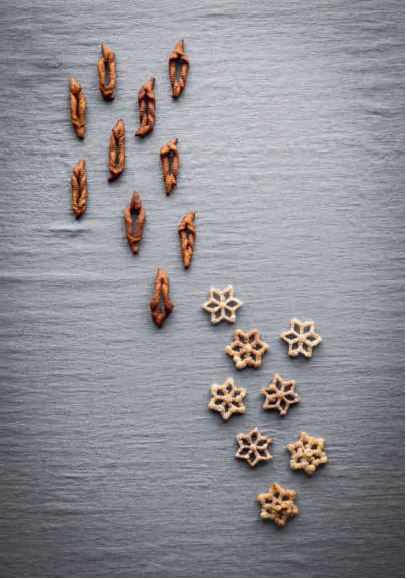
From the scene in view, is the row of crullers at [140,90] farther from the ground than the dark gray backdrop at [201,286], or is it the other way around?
the row of crullers at [140,90]

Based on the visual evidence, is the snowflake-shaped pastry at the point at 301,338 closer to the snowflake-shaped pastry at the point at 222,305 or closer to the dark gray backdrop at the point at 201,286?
the dark gray backdrop at the point at 201,286

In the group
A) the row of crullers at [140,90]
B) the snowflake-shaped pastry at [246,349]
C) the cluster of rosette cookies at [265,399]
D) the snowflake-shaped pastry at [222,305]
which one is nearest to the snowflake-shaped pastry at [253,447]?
the cluster of rosette cookies at [265,399]

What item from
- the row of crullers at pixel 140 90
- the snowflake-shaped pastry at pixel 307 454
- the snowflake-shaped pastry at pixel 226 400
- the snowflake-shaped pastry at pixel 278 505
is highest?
the row of crullers at pixel 140 90

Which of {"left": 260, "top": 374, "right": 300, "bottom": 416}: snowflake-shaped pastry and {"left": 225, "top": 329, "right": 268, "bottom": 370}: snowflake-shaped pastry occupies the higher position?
{"left": 225, "top": 329, "right": 268, "bottom": 370}: snowflake-shaped pastry

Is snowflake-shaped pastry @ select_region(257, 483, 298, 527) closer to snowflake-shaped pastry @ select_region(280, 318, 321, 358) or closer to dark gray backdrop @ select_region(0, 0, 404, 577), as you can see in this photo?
dark gray backdrop @ select_region(0, 0, 404, 577)

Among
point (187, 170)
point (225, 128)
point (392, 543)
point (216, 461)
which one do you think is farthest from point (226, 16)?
point (392, 543)

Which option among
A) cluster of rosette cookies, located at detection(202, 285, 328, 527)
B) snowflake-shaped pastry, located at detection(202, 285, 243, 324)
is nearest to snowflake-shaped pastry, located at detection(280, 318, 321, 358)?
cluster of rosette cookies, located at detection(202, 285, 328, 527)

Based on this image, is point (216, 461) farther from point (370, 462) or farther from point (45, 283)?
point (45, 283)
